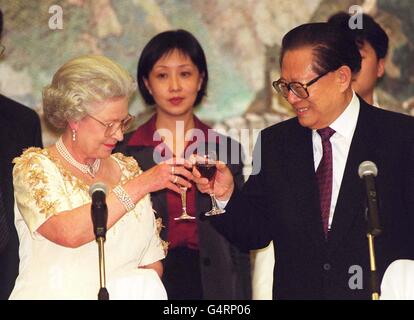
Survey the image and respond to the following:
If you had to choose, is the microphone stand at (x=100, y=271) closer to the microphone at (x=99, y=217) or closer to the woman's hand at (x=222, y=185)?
the microphone at (x=99, y=217)

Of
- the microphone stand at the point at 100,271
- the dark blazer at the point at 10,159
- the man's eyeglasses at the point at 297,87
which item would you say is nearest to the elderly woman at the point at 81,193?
the microphone stand at the point at 100,271

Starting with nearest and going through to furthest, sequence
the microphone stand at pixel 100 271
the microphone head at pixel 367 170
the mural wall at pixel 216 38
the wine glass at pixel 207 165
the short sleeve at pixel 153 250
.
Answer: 1. the microphone stand at pixel 100 271
2. the microphone head at pixel 367 170
3. the wine glass at pixel 207 165
4. the short sleeve at pixel 153 250
5. the mural wall at pixel 216 38

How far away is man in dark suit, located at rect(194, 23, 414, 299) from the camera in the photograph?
4738 millimetres

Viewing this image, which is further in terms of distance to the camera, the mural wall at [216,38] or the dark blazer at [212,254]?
the mural wall at [216,38]

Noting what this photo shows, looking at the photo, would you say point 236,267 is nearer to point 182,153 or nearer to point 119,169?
point 182,153

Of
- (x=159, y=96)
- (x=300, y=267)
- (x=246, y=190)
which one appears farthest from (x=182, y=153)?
(x=300, y=267)

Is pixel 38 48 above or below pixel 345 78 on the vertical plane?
above

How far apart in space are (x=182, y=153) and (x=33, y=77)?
5.75 feet

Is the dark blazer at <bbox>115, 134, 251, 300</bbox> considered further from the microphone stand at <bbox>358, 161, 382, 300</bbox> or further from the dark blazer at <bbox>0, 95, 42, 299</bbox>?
the microphone stand at <bbox>358, 161, 382, 300</bbox>

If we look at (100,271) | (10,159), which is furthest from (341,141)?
(10,159)

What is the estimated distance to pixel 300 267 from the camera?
4859mm

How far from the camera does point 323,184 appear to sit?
16.0 ft

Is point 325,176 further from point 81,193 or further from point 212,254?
point 212,254

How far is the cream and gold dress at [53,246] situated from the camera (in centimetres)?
455
